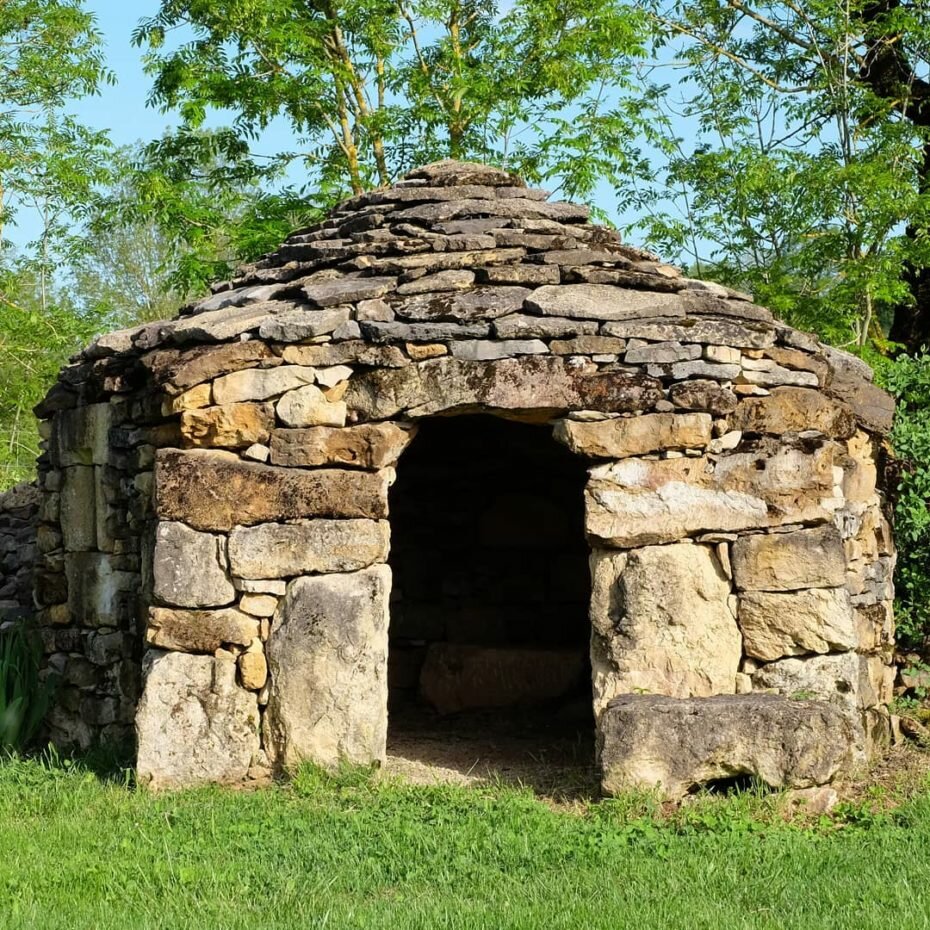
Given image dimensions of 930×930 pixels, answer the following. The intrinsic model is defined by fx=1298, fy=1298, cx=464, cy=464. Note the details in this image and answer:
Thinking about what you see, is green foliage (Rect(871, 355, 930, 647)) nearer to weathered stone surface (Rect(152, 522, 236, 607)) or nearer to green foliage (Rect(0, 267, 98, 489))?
weathered stone surface (Rect(152, 522, 236, 607))

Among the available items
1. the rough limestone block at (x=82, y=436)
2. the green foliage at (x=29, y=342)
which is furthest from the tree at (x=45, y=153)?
the rough limestone block at (x=82, y=436)

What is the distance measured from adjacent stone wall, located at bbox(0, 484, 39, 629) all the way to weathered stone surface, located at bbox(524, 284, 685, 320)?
4.00 m

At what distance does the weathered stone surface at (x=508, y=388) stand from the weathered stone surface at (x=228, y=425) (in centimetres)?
51

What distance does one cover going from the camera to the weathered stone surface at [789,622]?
594 centimetres

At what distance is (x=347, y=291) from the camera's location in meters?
6.20

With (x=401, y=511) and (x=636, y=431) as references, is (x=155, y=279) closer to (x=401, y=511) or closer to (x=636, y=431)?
(x=401, y=511)

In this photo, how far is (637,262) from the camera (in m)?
6.64

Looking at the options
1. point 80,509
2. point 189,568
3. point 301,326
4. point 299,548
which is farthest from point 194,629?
point 80,509

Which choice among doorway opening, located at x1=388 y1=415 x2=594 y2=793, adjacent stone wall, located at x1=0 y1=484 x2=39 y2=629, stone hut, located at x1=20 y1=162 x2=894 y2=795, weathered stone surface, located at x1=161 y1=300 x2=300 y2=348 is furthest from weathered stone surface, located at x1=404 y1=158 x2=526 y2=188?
adjacent stone wall, located at x1=0 y1=484 x2=39 y2=629

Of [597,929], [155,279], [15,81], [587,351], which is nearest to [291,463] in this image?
[587,351]

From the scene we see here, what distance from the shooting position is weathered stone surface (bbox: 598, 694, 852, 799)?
5414mm

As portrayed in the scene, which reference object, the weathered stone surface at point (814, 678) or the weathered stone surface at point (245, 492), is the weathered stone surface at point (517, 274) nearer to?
the weathered stone surface at point (245, 492)

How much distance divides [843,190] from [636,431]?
6624 millimetres

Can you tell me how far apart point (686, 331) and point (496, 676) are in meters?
3.25
